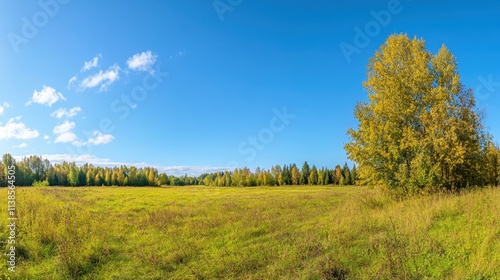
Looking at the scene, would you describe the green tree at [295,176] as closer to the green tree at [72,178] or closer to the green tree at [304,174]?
the green tree at [304,174]

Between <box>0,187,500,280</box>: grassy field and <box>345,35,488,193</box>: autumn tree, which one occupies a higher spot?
<box>345,35,488,193</box>: autumn tree

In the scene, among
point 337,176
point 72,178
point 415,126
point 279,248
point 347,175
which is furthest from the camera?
point 337,176

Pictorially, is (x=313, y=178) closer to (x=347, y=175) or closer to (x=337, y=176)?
(x=337, y=176)

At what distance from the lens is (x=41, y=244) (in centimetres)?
1138

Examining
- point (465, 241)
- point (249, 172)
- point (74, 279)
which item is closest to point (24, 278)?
point (74, 279)

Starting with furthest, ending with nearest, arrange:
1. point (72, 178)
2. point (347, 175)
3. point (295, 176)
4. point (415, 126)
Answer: point (295, 176)
point (347, 175)
point (72, 178)
point (415, 126)

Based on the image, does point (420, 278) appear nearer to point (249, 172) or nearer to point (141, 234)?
point (141, 234)

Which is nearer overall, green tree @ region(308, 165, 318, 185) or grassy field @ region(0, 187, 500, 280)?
grassy field @ region(0, 187, 500, 280)

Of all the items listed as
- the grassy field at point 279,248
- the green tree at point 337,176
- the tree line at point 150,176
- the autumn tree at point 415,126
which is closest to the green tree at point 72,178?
the tree line at point 150,176

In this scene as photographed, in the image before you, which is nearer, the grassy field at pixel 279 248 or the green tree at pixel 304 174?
the grassy field at pixel 279 248

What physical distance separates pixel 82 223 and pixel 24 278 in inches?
243

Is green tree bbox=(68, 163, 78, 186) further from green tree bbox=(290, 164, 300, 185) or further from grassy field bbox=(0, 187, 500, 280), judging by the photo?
grassy field bbox=(0, 187, 500, 280)

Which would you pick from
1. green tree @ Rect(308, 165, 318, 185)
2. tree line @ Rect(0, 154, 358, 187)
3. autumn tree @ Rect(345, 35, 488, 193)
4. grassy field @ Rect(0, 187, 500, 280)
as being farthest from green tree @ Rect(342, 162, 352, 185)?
grassy field @ Rect(0, 187, 500, 280)

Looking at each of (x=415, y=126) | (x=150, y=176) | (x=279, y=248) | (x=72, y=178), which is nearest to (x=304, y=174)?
(x=150, y=176)
